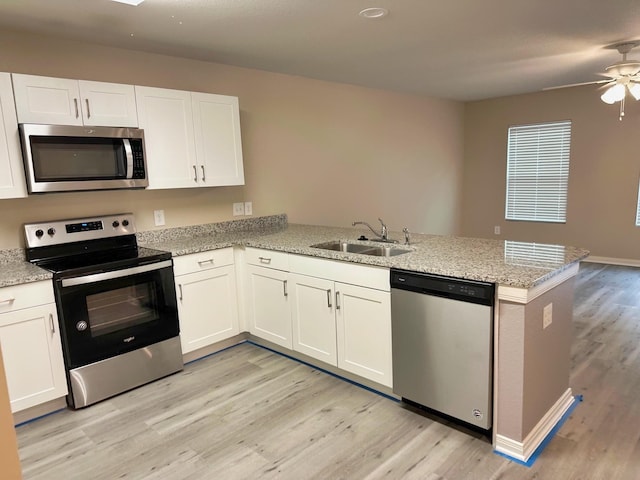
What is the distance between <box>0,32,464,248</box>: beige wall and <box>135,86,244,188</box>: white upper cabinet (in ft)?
1.05

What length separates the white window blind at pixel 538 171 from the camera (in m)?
6.07

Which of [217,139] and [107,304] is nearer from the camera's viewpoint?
[107,304]

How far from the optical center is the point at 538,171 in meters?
6.29

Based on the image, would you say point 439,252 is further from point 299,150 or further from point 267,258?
point 299,150

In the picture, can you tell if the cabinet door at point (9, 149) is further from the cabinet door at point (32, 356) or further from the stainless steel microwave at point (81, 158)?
the cabinet door at point (32, 356)

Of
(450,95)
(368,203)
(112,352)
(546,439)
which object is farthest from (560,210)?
(112,352)

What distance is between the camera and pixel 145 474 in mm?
2082

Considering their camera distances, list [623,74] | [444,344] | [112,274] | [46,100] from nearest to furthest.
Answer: [444,344], [46,100], [112,274], [623,74]

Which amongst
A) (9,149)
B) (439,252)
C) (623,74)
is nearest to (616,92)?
(623,74)

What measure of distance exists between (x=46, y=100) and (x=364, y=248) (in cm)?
221

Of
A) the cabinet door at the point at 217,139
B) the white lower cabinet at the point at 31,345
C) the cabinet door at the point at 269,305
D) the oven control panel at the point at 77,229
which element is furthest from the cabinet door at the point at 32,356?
the cabinet door at the point at 217,139

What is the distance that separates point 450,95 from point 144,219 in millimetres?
4553

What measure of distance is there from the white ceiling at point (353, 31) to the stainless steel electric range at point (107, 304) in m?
1.28

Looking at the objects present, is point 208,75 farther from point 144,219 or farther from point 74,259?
point 74,259
